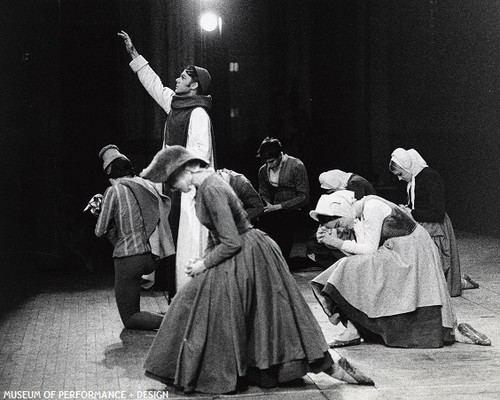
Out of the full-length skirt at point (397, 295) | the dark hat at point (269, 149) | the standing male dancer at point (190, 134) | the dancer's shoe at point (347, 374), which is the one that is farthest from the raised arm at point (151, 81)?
the dancer's shoe at point (347, 374)

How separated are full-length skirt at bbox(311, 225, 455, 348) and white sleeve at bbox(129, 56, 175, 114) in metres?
2.68

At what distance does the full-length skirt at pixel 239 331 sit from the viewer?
18.7 feet

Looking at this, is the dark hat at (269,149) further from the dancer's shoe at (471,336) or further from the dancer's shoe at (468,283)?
the dancer's shoe at (471,336)

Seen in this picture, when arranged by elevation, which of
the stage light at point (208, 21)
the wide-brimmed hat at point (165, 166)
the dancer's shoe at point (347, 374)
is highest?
the stage light at point (208, 21)

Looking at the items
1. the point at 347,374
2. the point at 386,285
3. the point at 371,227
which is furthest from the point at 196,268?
the point at 386,285

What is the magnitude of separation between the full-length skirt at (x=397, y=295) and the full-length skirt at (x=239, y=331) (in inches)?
44.8

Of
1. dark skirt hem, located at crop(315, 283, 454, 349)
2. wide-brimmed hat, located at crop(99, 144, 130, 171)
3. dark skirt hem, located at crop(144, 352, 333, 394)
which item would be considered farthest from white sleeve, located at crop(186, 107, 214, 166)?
dark skirt hem, located at crop(144, 352, 333, 394)

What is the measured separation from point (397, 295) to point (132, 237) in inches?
87.9

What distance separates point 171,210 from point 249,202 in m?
0.81

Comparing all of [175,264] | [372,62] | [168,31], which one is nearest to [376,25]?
[372,62]

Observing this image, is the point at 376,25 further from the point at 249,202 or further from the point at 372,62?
the point at 249,202

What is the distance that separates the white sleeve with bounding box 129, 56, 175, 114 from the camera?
8703mm

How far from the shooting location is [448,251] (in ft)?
29.6

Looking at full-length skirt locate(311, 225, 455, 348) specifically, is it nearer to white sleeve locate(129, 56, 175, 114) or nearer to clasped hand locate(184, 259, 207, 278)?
clasped hand locate(184, 259, 207, 278)
